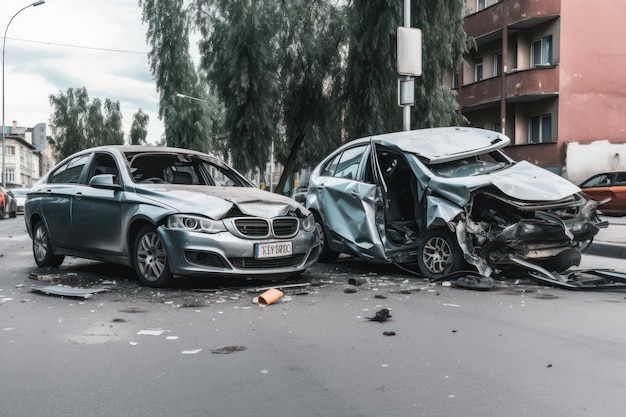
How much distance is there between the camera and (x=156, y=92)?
1583 inches

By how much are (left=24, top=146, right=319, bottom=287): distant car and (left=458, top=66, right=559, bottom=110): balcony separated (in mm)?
20960

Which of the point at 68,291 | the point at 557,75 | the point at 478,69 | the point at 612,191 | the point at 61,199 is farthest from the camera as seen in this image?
the point at 478,69

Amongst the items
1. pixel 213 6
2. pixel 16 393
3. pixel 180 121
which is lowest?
Answer: pixel 16 393

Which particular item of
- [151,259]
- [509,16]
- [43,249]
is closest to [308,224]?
[151,259]

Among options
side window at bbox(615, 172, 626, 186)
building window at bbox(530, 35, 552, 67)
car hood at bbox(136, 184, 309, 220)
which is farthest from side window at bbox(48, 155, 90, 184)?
building window at bbox(530, 35, 552, 67)

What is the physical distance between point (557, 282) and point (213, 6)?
19.0 meters

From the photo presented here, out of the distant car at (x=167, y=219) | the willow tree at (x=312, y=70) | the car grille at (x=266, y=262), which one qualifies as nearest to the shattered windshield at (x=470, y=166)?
the distant car at (x=167, y=219)

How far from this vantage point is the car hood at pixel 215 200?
22.4ft

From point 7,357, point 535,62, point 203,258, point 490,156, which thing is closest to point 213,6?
point 535,62

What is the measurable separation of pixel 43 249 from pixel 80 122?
6398 centimetres

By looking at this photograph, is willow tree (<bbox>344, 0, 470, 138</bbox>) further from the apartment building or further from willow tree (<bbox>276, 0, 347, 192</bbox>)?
the apartment building

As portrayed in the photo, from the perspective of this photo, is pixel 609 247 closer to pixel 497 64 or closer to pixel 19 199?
pixel 497 64

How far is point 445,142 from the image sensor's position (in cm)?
823

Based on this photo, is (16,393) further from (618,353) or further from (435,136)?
(435,136)
